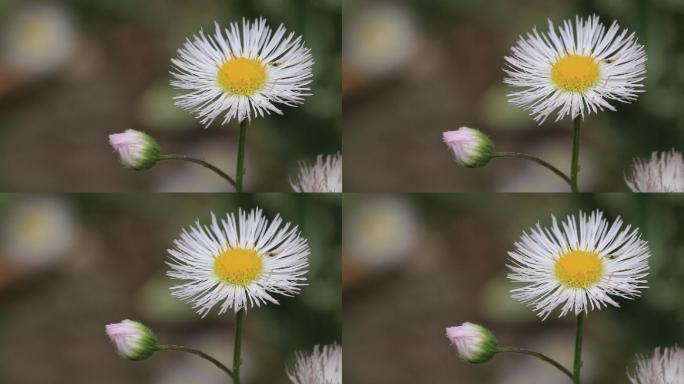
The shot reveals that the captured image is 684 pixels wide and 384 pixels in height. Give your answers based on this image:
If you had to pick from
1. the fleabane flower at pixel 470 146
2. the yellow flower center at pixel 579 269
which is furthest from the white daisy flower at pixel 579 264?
the fleabane flower at pixel 470 146

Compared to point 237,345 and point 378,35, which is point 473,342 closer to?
point 237,345

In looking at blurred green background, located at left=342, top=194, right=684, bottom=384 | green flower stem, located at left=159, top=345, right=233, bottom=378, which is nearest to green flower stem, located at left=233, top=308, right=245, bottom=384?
green flower stem, located at left=159, top=345, right=233, bottom=378

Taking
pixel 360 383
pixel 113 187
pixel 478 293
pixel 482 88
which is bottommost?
pixel 360 383

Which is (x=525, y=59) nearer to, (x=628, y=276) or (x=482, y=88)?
(x=482, y=88)

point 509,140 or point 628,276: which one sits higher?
point 509,140

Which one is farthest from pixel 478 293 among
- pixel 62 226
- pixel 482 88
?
pixel 62 226

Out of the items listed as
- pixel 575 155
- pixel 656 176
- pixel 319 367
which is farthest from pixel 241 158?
pixel 656 176

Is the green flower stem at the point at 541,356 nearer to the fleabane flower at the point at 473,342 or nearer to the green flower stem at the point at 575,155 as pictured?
the fleabane flower at the point at 473,342
